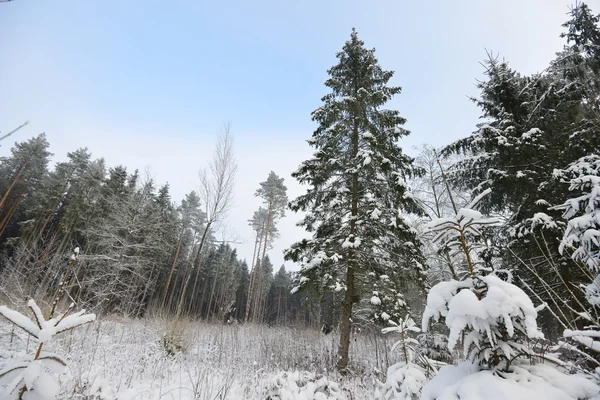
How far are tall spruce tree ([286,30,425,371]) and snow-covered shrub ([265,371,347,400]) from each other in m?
2.41

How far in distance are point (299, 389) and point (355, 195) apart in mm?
5094

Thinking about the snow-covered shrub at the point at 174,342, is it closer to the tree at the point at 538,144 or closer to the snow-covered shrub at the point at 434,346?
the snow-covered shrub at the point at 434,346

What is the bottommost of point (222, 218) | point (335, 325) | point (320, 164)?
point (335, 325)

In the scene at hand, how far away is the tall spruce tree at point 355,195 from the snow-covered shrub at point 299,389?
241 cm

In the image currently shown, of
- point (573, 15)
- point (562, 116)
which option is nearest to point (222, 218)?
point (562, 116)

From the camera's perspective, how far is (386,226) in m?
6.96

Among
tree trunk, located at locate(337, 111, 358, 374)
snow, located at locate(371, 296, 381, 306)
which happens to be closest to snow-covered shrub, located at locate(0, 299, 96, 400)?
tree trunk, located at locate(337, 111, 358, 374)

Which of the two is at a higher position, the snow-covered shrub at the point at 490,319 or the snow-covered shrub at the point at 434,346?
the snow-covered shrub at the point at 490,319

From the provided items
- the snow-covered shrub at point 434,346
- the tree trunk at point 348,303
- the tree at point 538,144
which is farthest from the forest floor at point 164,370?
the tree at point 538,144

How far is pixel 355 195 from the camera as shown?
286 inches

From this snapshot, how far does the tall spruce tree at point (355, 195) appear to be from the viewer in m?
6.52

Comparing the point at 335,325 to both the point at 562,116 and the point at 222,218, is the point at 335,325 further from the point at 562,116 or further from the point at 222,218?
the point at 562,116

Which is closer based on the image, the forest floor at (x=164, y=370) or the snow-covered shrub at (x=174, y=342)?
the forest floor at (x=164, y=370)

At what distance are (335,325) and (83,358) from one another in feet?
19.8
